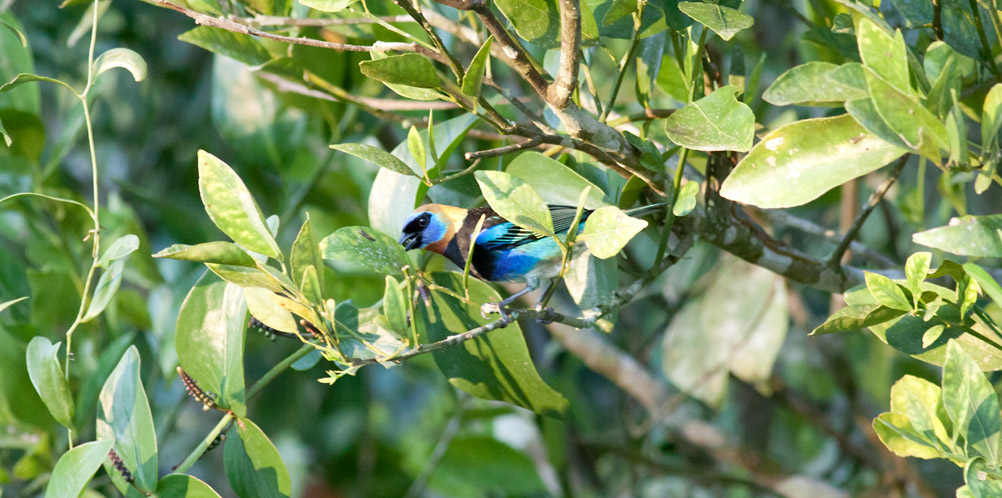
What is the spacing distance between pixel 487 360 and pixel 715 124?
1.56ft

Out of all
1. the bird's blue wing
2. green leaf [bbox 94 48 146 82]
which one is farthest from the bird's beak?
green leaf [bbox 94 48 146 82]

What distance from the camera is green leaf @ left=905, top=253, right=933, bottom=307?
2.80 ft

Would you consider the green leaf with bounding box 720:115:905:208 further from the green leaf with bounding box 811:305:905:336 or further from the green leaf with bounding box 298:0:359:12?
the green leaf with bounding box 298:0:359:12

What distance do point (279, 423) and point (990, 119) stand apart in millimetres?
2906

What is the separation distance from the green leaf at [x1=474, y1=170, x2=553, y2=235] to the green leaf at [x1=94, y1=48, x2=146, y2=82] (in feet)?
1.43

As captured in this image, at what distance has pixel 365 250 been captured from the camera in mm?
960

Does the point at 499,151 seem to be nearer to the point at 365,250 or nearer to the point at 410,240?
the point at 365,250

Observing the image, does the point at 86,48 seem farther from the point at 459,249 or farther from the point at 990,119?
the point at 990,119

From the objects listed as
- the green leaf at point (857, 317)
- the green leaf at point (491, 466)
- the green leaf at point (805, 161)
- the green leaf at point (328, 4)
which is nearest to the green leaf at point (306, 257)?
the green leaf at point (328, 4)

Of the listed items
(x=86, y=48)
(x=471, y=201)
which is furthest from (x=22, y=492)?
(x=86, y=48)

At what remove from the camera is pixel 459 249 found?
63.6 inches

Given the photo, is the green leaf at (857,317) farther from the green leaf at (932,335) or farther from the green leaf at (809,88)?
the green leaf at (809,88)

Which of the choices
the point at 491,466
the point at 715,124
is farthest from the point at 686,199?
the point at 491,466

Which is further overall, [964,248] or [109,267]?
[109,267]
